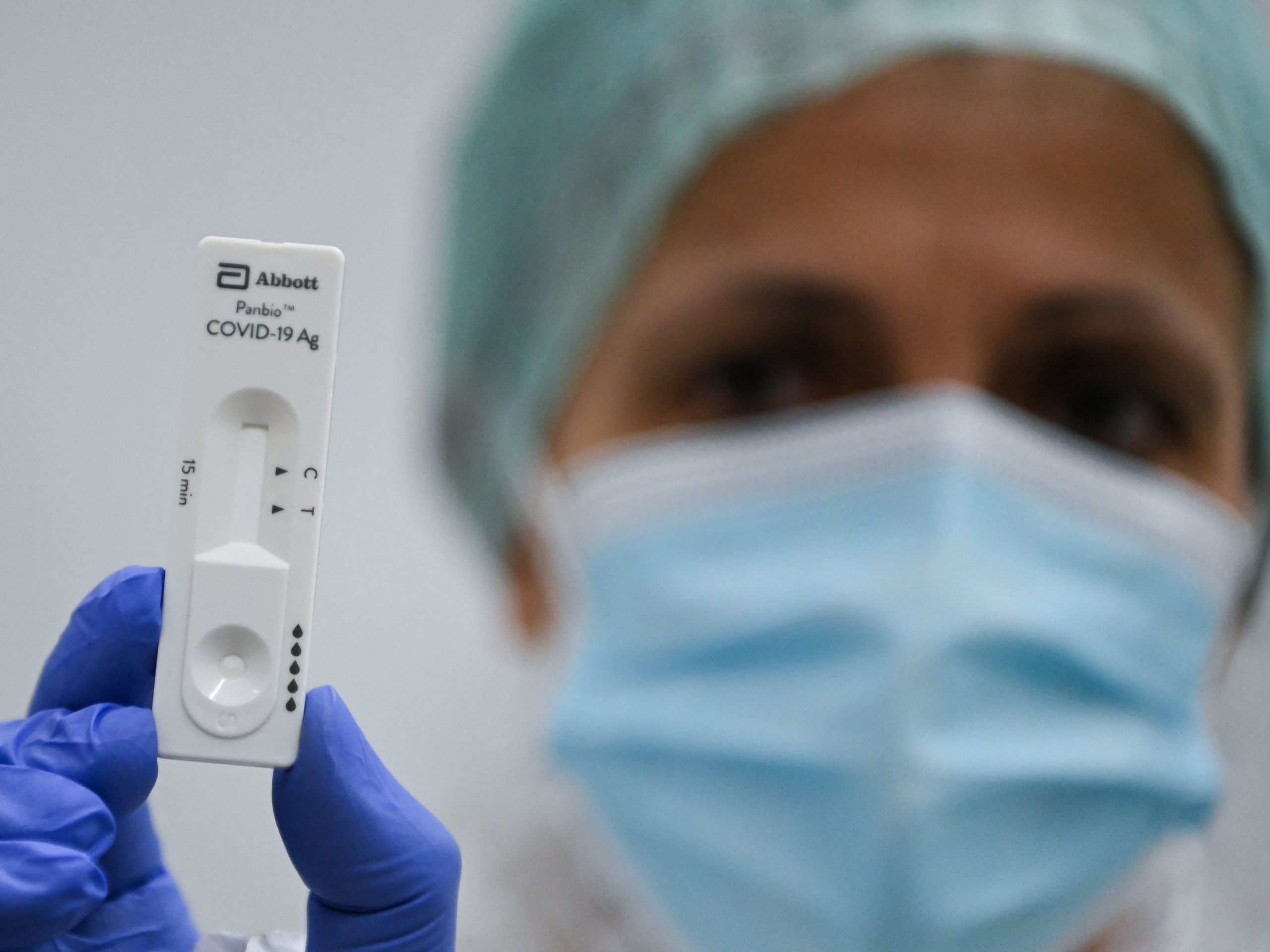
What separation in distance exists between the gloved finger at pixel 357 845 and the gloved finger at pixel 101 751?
7cm

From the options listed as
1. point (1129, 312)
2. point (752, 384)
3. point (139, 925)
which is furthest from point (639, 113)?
point (139, 925)

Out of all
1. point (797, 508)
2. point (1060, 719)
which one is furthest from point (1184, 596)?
point (797, 508)

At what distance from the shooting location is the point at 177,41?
3.81 ft

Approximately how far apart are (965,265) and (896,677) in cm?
23

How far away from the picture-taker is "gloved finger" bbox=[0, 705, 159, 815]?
22.5 inches

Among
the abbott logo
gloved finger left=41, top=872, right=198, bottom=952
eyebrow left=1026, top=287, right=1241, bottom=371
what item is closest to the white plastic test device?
the abbott logo

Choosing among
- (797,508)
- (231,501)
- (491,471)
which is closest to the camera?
(231,501)

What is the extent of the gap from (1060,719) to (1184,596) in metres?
0.12

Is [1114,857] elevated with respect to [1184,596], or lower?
lower

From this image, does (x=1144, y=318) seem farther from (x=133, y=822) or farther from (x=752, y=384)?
(x=133, y=822)

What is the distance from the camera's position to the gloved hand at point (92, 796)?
1.83 feet

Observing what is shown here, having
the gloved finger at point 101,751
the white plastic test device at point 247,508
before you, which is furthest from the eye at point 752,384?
the gloved finger at point 101,751

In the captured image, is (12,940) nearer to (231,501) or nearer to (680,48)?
(231,501)

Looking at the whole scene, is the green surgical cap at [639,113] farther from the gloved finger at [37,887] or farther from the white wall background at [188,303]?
the gloved finger at [37,887]
